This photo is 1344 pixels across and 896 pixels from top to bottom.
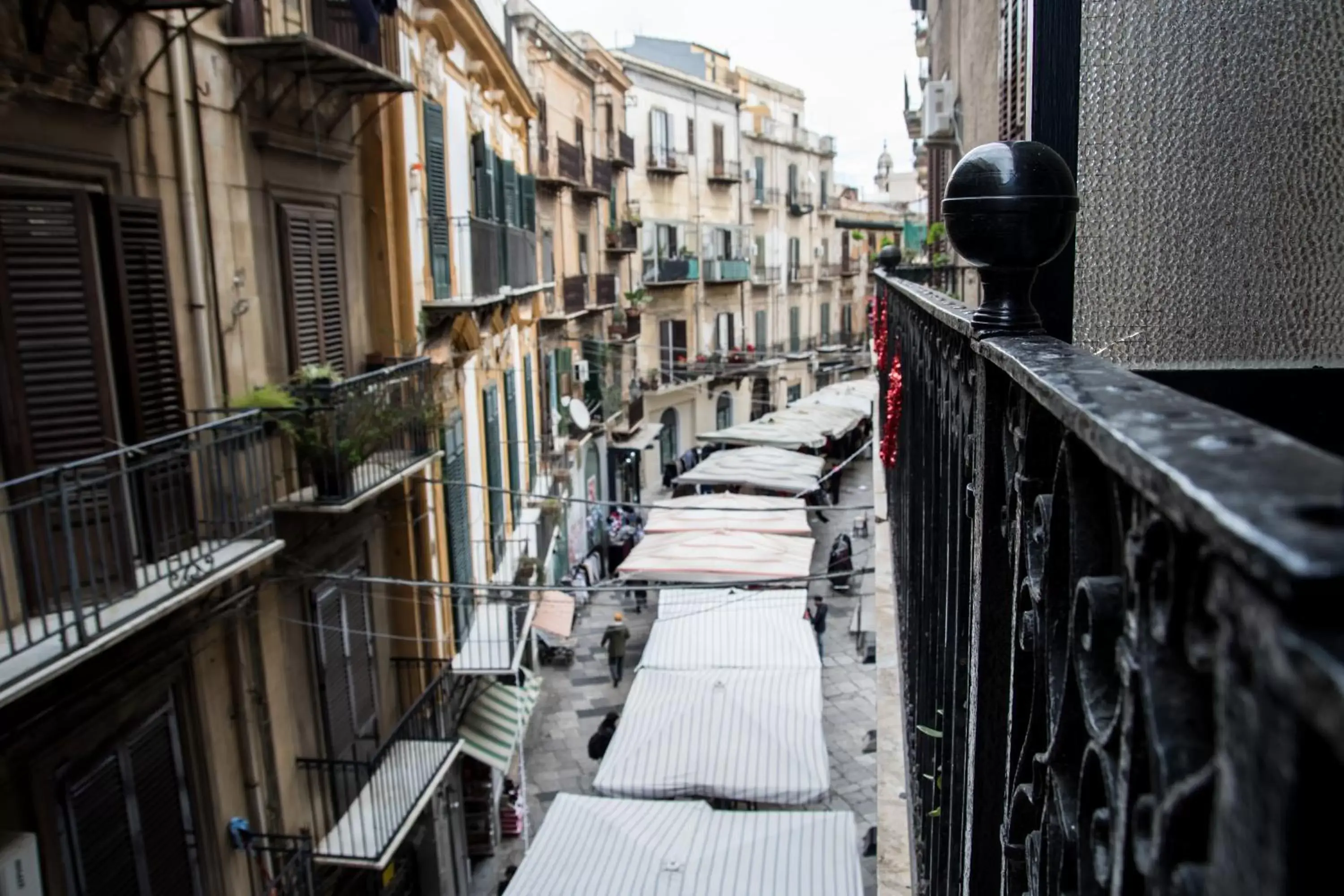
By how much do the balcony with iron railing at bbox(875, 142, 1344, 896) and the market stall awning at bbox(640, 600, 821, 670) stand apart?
12.0 m

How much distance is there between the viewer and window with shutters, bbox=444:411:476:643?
43.9 ft

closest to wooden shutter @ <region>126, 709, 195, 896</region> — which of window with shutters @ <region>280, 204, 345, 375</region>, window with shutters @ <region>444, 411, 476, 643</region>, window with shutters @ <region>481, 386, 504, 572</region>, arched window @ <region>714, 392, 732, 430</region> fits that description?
window with shutters @ <region>280, 204, 345, 375</region>

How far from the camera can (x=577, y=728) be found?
17391mm

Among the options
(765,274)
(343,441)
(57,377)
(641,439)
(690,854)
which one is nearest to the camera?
(57,377)

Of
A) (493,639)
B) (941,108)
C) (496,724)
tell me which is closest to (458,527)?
(493,639)

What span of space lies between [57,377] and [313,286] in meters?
3.63

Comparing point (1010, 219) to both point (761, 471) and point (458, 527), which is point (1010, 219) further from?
point (761, 471)

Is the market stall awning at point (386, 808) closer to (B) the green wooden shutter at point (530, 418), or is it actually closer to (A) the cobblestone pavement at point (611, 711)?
(A) the cobblestone pavement at point (611, 711)

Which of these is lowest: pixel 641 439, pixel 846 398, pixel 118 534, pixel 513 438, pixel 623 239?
pixel 641 439

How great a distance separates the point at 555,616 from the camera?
62.6ft

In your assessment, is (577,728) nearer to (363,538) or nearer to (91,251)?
(363,538)

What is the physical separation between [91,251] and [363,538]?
489cm

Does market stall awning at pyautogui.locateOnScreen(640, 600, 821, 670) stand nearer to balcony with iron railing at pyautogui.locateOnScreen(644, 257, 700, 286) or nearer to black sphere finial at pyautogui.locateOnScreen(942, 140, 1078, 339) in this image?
black sphere finial at pyautogui.locateOnScreen(942, 140, 1078, 339)

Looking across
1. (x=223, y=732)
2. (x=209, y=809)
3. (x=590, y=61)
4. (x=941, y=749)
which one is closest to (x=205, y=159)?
(x=223, y=732)
